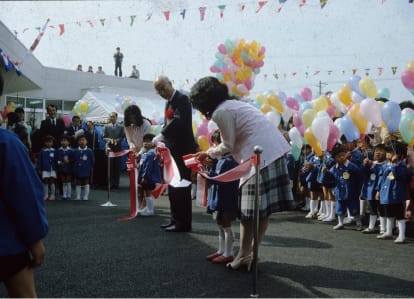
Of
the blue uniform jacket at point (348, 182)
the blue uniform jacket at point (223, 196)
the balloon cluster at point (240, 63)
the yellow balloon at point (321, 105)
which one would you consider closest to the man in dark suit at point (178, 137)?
the blue uniform jacket at point (223, 196)

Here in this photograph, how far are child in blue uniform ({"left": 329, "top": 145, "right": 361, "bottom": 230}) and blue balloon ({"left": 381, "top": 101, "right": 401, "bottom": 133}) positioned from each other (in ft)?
2.52

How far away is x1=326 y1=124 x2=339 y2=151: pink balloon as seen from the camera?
6.77m

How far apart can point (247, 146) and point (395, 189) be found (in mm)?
2885

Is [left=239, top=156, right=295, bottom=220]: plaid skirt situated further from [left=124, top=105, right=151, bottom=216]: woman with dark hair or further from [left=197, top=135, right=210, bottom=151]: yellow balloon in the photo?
[left=197, top=135, right=210, bottom=151]: yellow balloon

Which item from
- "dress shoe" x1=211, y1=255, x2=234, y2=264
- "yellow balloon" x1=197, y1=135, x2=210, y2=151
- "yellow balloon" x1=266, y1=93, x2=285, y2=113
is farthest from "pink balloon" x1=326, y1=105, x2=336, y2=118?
"dress shoe" x1=211, y1=255, x2=234, y2=264

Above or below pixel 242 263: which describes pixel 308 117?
above

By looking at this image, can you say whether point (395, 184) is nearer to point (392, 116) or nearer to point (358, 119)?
point (392, 116)

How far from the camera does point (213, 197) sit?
4164mm

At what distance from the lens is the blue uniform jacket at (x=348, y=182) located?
6.32 metres

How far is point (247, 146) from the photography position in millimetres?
3555

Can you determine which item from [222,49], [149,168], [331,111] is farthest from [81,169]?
[331,111]

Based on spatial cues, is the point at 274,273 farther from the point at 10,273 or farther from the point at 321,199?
the point at 321,199

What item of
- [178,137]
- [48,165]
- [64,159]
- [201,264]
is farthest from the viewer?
[64,159]

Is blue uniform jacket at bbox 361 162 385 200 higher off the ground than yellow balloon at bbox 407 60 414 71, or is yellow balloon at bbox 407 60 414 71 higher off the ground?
yellow balloon at bbox 407 60 414 71
